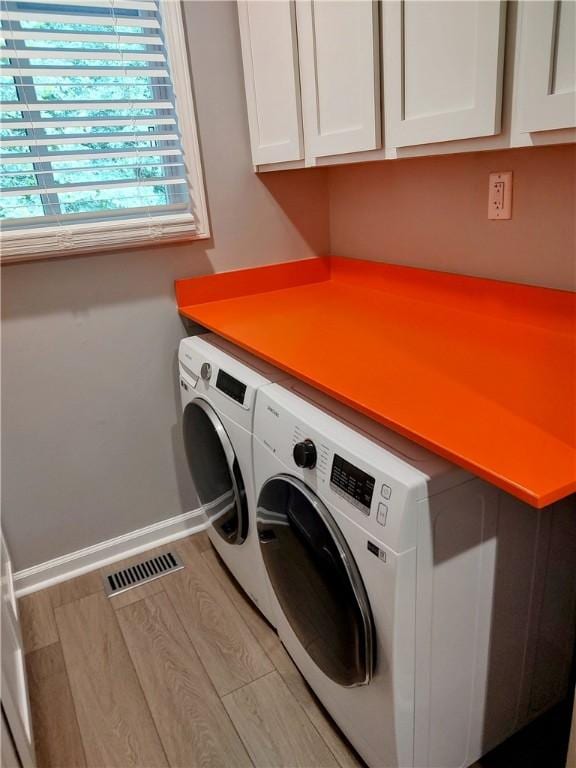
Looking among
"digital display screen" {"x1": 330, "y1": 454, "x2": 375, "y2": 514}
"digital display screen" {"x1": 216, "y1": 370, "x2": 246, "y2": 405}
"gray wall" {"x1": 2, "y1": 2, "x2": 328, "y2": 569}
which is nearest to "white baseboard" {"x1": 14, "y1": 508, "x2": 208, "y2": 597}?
"gray wall" {"x1": 2, "y1": 2, "x2": 328, "y2": 569}

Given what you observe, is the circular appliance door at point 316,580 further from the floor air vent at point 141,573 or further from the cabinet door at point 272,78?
the cabinet door at point 272,78

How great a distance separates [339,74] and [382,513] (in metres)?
1.17

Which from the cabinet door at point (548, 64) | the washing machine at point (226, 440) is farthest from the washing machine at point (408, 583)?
the cabinet door at point (548, 64)

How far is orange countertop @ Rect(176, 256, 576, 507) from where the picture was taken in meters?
0.95

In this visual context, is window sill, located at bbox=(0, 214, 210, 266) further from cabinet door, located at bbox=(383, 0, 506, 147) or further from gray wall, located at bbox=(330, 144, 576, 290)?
cabinet door, located at bbox=(383, 0, 506, 147)

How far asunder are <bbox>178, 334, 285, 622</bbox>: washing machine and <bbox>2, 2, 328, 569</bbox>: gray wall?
0.79 ft

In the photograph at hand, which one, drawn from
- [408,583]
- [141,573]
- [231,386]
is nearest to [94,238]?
[231,386]

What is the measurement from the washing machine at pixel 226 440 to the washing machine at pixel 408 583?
0.12 metres

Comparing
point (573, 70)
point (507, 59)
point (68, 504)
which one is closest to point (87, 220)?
point (68, 504)

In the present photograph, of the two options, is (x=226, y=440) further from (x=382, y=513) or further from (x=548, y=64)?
(x=548, y=64)

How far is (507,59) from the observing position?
1.08m

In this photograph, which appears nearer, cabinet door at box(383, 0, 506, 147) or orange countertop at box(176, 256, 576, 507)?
orange countertop at box(176, 256, 576, 507)

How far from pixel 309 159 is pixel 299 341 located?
60 centimetres

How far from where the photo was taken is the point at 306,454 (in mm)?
1219
